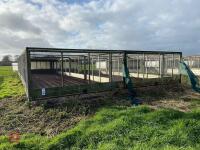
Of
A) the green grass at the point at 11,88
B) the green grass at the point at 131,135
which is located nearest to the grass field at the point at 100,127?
the green grass at the point at 131,135

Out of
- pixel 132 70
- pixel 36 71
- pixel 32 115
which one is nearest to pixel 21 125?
pixel 32 115

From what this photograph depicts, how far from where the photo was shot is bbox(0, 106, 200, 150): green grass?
4.38m

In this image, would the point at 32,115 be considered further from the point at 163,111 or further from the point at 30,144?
the point at 163,111

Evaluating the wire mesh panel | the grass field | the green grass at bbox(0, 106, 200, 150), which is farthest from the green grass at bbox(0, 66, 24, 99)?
the green grass at bbox(0, 106, 200, 150)

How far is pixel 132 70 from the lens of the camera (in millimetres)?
14070

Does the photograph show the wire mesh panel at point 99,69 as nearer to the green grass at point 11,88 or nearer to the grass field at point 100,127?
the green grass at point 11,88

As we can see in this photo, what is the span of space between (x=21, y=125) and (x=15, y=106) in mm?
2214

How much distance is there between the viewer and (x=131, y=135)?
4754 millimetres

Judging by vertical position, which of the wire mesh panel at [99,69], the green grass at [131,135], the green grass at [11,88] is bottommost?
the green grass at [131,135]

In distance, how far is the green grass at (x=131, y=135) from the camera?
4.38 m

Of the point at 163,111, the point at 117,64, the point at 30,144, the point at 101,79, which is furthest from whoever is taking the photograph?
the point at 117,64

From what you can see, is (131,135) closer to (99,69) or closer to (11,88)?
(99,69)

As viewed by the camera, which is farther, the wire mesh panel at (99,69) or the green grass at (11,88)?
the green grass at (11,88)

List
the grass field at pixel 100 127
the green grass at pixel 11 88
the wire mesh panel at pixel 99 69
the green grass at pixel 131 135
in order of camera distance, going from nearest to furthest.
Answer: the green grass at pixel 131 135 < the grass field at pixel 100 127 < the wire mesh panel at pixel 99 69 < the green grass at pixel 11 88
